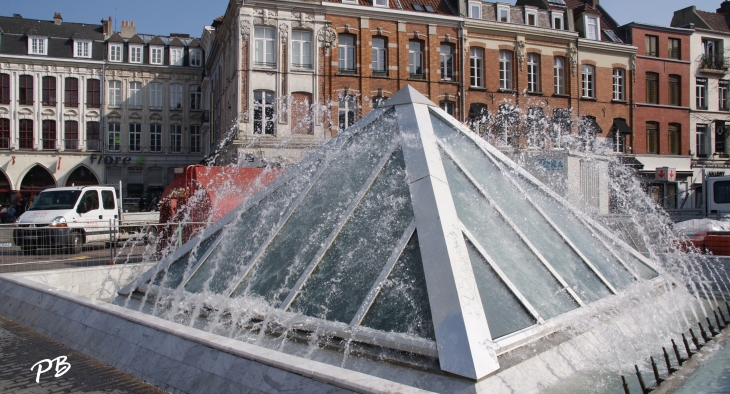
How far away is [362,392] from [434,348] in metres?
1.00

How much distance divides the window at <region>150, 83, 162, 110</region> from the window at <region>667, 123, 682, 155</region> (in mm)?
36319

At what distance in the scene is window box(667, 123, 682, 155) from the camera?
3538 centimetres

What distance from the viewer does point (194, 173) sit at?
1520 cm

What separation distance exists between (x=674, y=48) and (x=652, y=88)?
317 cm

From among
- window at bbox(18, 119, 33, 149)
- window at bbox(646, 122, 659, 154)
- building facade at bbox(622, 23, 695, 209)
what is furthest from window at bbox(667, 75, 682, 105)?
window at bbox(18, 119, 33, 149)

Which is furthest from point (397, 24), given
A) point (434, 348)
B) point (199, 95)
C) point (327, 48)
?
point (434, 348)

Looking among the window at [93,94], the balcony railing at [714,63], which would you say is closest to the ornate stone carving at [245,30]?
the window at [93,94]

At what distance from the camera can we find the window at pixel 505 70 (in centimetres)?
3083

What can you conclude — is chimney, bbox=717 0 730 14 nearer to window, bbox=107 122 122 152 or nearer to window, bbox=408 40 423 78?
window, bbox=408 40 423 78

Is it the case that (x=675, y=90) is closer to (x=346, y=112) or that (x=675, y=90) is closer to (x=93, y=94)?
(x=346, y=112)

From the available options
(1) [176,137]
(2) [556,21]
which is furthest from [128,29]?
(2) [556,21]

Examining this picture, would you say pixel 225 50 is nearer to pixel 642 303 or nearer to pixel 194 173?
pixel 194 173

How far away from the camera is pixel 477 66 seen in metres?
30.5

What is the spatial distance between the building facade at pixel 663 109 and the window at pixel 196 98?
30829 mm
